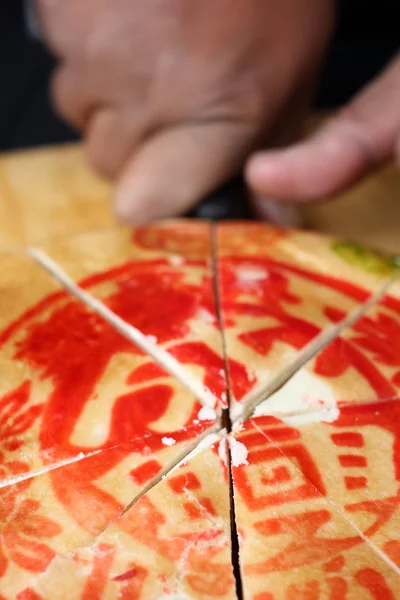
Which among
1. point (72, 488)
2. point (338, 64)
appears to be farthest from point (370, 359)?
point (338, 64)

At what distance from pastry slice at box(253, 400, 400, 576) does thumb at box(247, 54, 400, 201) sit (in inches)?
14.6

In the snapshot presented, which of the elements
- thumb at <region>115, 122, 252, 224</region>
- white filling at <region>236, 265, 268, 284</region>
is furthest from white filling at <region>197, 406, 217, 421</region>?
thumb at <region>115, 122, 252, 224</region>

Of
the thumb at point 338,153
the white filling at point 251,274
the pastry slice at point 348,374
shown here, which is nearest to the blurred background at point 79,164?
the thumb at point 338,153

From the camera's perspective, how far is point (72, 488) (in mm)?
596

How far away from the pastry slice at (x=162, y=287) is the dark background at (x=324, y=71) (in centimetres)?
70

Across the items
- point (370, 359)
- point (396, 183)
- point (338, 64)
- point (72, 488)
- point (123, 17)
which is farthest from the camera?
point (338, 64)

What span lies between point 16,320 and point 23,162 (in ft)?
2.16

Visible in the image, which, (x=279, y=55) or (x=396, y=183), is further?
(x=396, y=183)

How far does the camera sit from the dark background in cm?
152

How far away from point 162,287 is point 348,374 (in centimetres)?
23

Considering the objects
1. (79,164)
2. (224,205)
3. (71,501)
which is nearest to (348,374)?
(71,501)

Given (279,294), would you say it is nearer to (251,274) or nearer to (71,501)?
(251,274)

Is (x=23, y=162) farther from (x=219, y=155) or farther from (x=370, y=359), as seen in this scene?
(x=370, y=359)

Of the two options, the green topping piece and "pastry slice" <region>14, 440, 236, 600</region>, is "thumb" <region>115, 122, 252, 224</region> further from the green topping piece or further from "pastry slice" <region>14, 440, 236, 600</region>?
"pastry slice" <region>14, 440, 236, 600</region>
